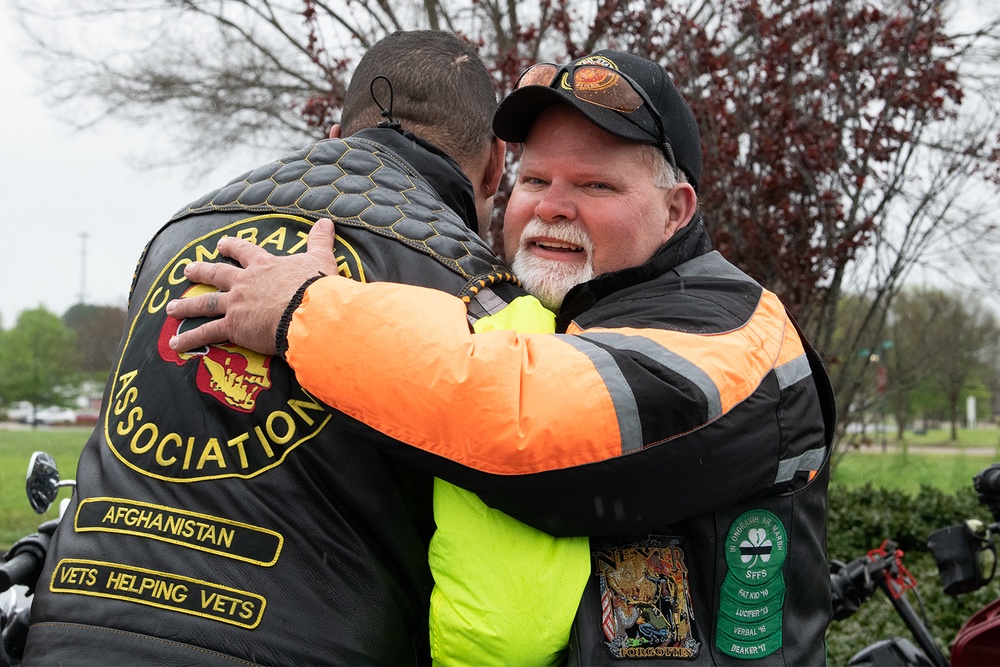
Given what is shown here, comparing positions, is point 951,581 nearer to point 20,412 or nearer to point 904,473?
point 904,473

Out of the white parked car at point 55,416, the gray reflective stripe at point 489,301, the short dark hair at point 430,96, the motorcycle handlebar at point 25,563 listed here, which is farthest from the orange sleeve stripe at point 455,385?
the white parked car at point 55,416

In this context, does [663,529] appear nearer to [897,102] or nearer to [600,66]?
[600,66]

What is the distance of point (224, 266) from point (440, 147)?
86 cm

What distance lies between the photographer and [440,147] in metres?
2.61

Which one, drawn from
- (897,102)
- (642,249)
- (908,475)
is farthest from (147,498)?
(908,475)

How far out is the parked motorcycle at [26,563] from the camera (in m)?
2.58

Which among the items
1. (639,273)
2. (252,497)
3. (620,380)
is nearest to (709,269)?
(639,273)

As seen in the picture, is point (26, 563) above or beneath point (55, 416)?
above

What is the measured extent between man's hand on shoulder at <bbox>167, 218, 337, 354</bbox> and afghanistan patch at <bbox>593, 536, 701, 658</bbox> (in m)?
0.81

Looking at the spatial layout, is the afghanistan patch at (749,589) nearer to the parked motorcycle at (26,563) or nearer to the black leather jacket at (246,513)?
the black leather jacket at (246,513)

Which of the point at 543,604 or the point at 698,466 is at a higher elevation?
the point at 698,466

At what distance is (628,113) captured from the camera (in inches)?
85.8

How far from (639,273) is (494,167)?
34.9 inches

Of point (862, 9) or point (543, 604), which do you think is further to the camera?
point (862, 9)
